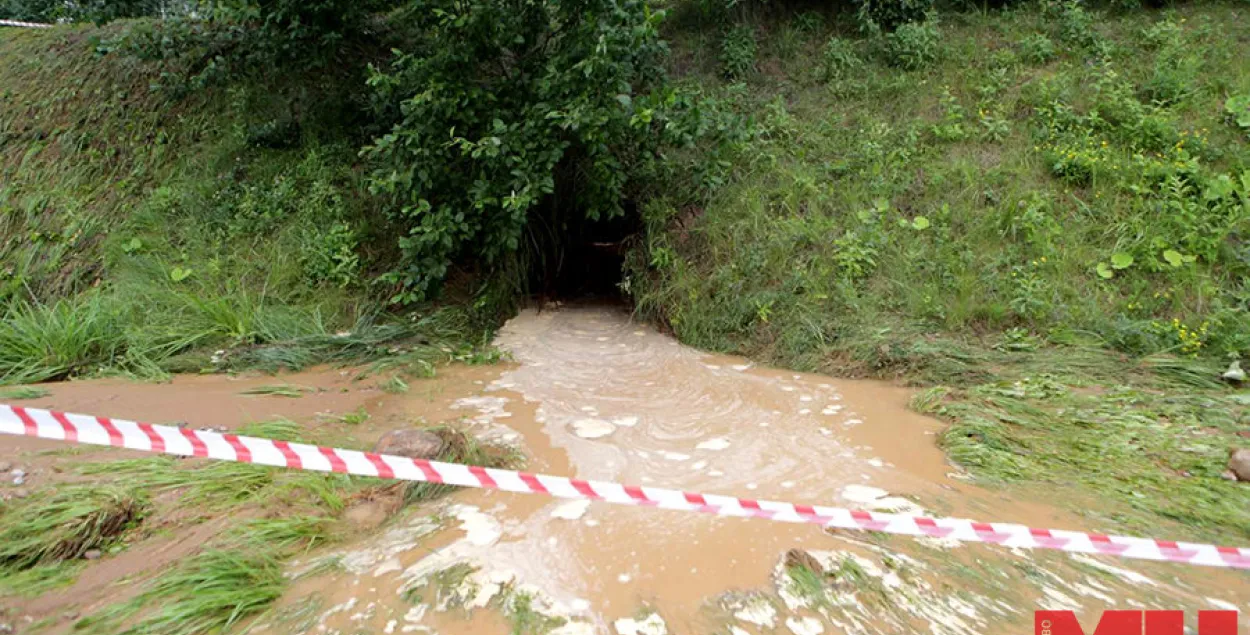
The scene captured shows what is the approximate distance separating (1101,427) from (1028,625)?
204cm

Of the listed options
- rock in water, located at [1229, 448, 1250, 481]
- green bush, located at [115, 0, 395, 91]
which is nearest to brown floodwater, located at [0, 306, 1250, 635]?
rock in water, located at [1229, 448, 1250, 481]

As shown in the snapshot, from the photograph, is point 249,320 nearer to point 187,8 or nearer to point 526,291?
point 526,291

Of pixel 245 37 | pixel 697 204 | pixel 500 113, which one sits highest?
pixel 245 37

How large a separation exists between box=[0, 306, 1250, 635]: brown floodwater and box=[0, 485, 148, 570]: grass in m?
0.20

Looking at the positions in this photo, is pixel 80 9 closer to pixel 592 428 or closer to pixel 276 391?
pixel 276 391

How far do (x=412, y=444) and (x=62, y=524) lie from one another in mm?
1369

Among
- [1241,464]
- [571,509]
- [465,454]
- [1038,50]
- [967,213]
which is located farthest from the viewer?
[1038,50]

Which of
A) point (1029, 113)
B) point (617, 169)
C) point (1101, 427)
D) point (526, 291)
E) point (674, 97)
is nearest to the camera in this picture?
point (1101, 427)

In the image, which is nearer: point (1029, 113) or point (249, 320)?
point (249, 320)

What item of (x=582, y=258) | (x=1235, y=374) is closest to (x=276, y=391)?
(x=582, y=258)

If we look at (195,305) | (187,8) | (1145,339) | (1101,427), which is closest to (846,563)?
(1101,427)

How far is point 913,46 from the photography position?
789 cm

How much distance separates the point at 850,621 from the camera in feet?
7.33

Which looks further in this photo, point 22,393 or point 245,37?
point 245,37
